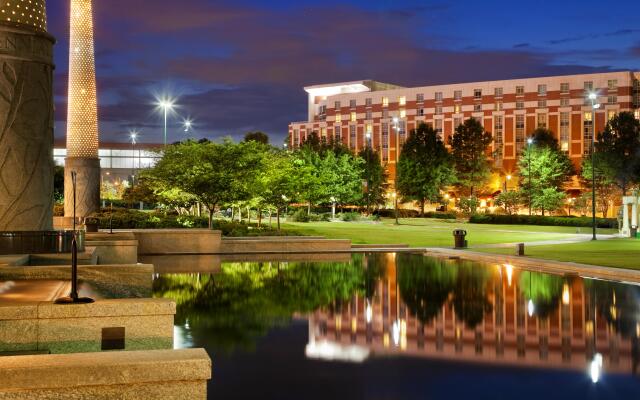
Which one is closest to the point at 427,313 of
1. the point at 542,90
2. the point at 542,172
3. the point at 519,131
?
the point at 542,172

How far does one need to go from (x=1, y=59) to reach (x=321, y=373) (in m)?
10.5

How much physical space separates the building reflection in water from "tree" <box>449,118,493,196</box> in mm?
68145

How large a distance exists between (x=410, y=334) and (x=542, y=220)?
185ft

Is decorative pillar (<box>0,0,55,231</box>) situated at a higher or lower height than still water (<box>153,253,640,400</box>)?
higher

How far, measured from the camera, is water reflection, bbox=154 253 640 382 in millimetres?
12688

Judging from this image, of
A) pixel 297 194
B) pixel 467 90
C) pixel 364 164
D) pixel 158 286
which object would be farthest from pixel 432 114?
pixel 158 286

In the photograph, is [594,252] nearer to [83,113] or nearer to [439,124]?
[83,113]

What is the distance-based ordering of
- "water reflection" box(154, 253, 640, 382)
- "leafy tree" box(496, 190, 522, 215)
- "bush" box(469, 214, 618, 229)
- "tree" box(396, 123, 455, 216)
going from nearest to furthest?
"water reflection" box(154, 253, 640, 382) → "bush" box(469, 214, 618, 229) → "leafy tree" box(496, 190, 522, 215) → "tree" box(396, 123, 455, 216)

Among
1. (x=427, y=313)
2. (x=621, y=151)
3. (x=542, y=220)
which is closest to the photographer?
(x=427, y=313)

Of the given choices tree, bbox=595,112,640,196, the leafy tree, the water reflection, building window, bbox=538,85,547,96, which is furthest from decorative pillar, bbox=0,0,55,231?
building window, bbox=538,85,547,96

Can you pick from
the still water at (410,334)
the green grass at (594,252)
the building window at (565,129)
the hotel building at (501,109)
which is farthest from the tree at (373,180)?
the still water at (410,334)

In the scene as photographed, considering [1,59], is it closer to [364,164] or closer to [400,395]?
[400,395]

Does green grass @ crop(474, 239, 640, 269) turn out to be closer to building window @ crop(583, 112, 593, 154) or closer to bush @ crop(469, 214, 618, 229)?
bush @ crop(469, 214, 618, 229)

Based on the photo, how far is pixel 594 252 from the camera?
3388 centimetres
